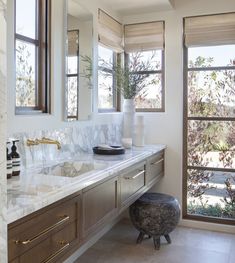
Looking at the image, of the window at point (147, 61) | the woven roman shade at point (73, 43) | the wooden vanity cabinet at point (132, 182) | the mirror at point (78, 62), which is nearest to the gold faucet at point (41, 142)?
the mirror at point (78, 62)

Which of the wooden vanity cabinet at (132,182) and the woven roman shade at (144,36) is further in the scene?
the woven roman shade at (144,36)

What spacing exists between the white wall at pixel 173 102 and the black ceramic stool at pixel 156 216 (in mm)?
650

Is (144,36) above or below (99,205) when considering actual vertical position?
above

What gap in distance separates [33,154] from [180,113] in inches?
76.9

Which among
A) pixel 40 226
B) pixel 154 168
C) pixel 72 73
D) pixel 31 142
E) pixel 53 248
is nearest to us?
pixel 40 226

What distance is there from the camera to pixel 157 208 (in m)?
2.98

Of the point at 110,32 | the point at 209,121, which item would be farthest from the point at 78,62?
the point at 209,121

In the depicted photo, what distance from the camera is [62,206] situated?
1565 millimetres

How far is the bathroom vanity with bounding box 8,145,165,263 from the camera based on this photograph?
129 cm

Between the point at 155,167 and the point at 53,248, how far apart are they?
1931 millimetres

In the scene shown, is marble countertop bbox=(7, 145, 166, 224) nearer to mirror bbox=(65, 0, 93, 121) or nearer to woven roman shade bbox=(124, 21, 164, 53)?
mirror bbox=(65, 0, 93, 121)

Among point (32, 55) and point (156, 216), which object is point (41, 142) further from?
point (156, 216)

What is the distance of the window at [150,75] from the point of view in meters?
3.71

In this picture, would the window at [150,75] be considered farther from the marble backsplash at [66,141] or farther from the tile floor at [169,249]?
the tile floor at [169,249]
